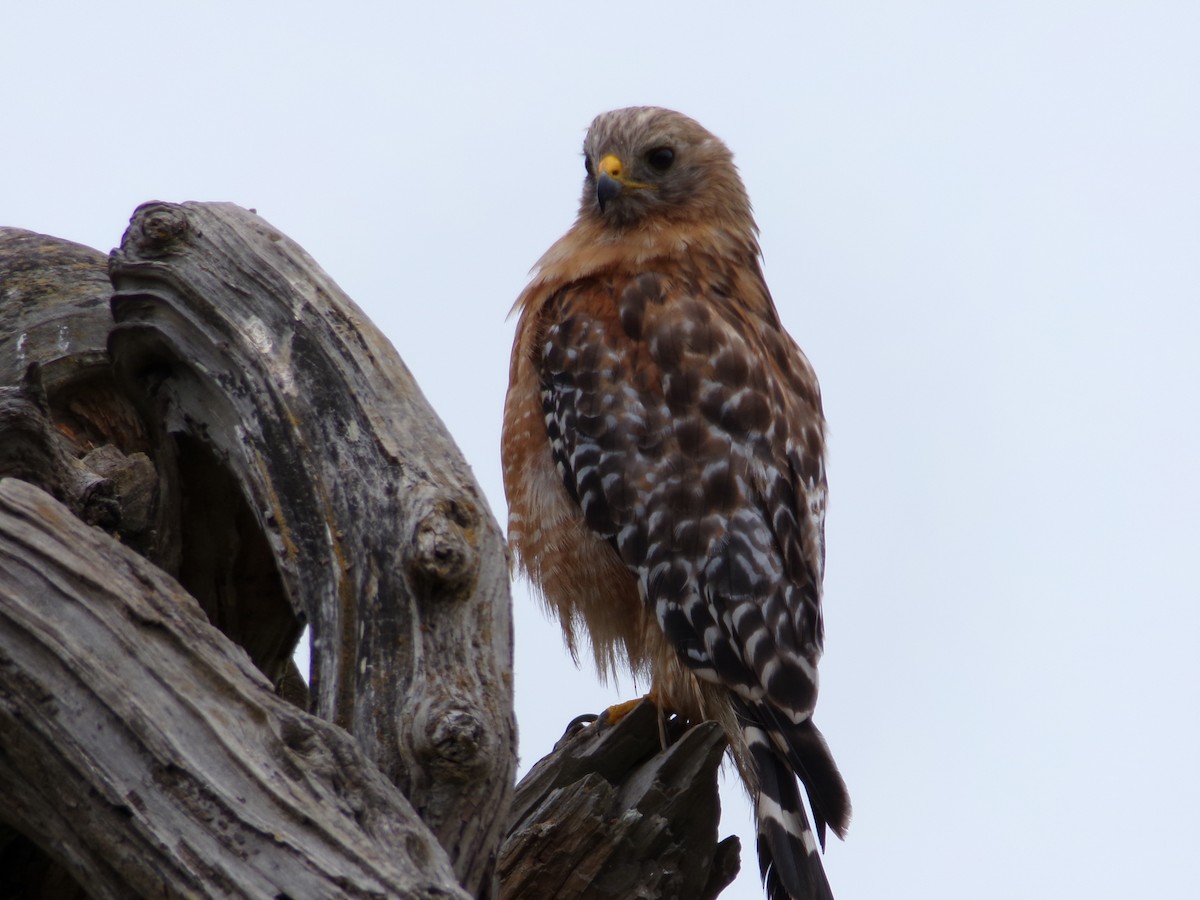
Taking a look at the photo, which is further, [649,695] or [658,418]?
[658,418]

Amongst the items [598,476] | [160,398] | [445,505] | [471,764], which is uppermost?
[598,476]

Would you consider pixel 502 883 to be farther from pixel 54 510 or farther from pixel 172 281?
pixel 172 281

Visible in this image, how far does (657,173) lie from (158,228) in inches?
125

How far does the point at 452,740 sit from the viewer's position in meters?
3.11

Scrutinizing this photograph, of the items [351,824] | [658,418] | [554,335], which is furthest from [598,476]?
[351,824]

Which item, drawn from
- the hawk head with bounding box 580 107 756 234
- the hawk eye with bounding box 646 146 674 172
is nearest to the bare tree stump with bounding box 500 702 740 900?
the hawk head with bounding box 580 107 756 234

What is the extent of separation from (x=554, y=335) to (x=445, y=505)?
8.61 feet

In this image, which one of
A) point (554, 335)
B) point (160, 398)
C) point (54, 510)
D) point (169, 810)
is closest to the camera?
point (169, 810)

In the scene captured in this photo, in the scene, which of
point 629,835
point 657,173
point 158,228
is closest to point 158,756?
point 629,835

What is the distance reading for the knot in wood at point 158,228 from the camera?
13.8 ft

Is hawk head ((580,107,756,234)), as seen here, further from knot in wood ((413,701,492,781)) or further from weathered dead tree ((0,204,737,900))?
knot in wood ((413,701,492,781))

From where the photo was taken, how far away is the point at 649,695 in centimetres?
515

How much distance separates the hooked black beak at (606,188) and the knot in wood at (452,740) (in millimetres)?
3819

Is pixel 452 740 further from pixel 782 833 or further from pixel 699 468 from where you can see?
pixel 699 468
